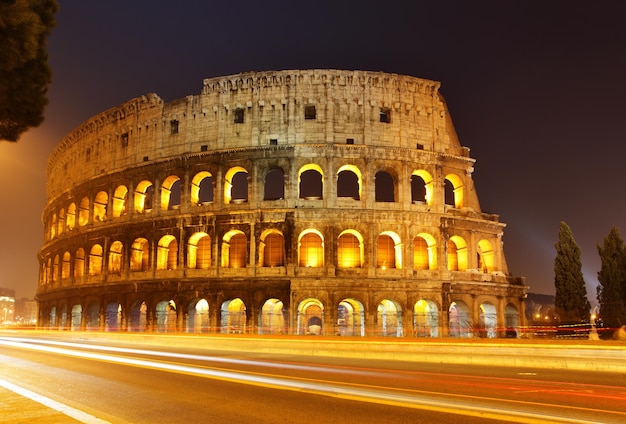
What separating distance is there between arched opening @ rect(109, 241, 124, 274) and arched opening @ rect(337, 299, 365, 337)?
16.3 m

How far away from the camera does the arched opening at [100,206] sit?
129ft

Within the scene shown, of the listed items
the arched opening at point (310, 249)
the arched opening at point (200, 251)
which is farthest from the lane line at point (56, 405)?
the arched opening at point (200, 251)

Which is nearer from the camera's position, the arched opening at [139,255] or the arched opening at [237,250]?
the arched opening at [237,250]

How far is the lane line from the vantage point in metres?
6.18

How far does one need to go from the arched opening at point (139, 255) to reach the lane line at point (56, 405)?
2816 cm

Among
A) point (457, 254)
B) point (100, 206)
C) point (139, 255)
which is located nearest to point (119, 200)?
point (100, 206)

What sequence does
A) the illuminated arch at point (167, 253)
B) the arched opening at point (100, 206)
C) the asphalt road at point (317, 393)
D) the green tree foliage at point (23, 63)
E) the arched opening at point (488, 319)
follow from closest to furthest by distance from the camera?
the asphalt road at point (317, 393) < the green tree foliage at point (23, 63) < the arched opening at point (488, 319) < the illuminated arch at point (167, 253) < the arched opening at point (100, 206)

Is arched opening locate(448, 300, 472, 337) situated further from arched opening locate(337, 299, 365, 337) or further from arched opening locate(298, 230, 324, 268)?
arched opening locate(298, 230, 324, 268)

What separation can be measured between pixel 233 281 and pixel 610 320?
910 inches

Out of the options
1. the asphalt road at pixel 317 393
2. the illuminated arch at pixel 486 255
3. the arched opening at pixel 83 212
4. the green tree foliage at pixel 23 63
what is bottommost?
the asphalt road at pixel 317 393

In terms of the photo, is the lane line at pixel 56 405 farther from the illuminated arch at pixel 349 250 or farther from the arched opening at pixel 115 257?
the arched opening at pixel 115 257

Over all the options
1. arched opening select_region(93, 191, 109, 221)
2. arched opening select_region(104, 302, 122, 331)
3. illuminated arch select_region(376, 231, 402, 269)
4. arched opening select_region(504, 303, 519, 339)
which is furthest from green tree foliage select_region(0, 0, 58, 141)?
arched opening select_region(504, 303, 519, 339)

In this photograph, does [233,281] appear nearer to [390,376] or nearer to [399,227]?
[399,227]

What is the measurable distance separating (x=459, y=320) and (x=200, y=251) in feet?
58.2
